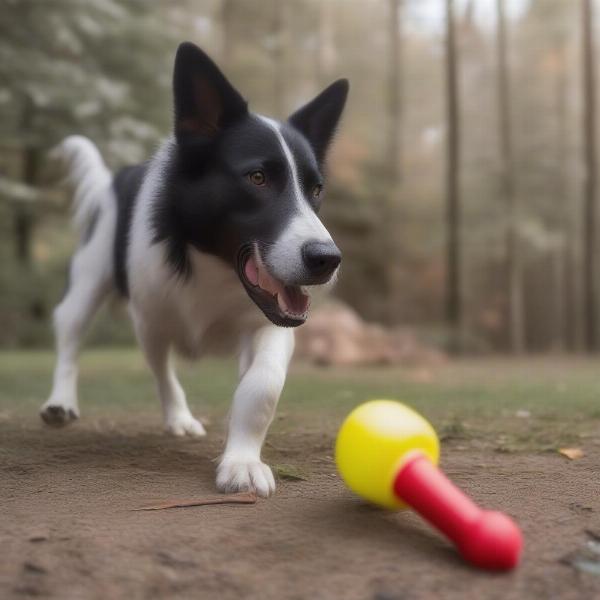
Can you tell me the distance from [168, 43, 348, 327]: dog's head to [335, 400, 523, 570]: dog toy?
72 centimetres

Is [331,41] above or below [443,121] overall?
above

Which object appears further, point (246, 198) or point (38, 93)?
point (38, 93)

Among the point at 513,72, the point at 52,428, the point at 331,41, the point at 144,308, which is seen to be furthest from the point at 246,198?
the point at 513,72

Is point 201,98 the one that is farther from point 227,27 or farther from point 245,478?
point 227,27

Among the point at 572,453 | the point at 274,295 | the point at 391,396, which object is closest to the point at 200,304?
Answer: the point at 274,295

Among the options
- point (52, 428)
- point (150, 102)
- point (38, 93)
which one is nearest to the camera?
point (52, 428)

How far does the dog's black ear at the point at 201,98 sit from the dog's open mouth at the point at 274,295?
639mm

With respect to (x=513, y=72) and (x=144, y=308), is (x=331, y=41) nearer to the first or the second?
(x=513, y=72)

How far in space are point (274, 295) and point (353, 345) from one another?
29.5ft

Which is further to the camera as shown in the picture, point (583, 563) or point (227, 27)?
point (227, 27)

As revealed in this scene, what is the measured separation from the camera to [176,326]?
11.6 ft

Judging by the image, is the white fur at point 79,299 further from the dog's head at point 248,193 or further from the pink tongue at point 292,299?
the pink tongue at point 292,299

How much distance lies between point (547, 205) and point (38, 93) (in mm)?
15918

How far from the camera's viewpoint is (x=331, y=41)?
21547mm
